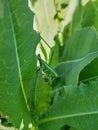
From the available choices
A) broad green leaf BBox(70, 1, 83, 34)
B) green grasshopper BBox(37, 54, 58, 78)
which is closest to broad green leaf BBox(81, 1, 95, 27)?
broad green leaf BBox(70, 1, 83, 34)

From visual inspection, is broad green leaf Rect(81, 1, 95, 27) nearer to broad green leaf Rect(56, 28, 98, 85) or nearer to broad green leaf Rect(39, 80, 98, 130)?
broad green leaf Rect(56, 28, 98, 85)

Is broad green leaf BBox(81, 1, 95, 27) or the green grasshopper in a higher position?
broad green leaf BBox(81, 1, 95, 27)

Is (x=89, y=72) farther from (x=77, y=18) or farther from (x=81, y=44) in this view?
(x=77, y=18)

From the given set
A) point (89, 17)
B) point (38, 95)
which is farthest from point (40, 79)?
point (89, 17)

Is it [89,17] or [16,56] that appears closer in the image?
[16,56]

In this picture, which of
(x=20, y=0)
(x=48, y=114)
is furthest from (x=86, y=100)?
A: (x=20, y=0)

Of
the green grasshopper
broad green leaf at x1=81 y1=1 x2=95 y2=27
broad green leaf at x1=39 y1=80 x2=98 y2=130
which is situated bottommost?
broad green leaf at x1=39 y1=80 x2=98 y2=130

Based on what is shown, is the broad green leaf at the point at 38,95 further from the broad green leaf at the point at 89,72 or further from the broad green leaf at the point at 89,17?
the broad green leaf at the point at 89,17

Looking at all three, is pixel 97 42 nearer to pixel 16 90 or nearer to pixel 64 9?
pixel 16 90

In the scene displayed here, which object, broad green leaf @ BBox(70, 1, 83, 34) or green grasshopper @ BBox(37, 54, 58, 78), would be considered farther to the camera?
broad green leaf @ BBox(70, 1, 83, 34)
